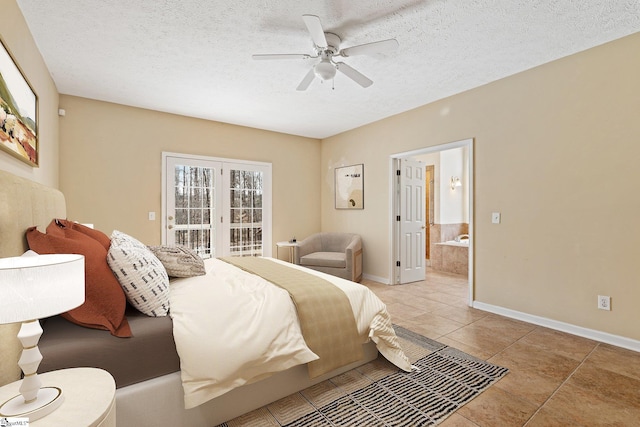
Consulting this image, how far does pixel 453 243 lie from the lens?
5.73 metres

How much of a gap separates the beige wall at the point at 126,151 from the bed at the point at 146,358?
235 centimetres

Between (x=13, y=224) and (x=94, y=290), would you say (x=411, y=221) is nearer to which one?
(x=94, y=290)

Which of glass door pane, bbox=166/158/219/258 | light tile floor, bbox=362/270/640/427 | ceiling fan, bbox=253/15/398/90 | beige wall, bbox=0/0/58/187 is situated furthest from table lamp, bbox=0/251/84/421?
glass door pane, bbox=166/158/219/258

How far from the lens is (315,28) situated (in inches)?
79.1

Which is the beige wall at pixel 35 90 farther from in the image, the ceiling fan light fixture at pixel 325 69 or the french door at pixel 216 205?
the ceiling fan light fixture at pixel 325 69

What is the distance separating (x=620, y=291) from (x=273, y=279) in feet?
9.74

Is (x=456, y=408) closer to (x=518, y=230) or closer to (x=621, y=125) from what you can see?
(x=518, y=230)

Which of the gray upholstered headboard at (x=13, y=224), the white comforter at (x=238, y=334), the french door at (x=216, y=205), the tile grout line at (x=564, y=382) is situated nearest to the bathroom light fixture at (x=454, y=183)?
the french door at (x=216, y=205)

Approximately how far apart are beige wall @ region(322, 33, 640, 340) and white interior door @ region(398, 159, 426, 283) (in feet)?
3.18

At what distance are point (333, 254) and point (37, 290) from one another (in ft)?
13.6

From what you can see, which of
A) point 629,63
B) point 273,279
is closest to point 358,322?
point 273,279

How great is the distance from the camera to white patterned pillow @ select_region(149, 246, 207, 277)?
7.43ft

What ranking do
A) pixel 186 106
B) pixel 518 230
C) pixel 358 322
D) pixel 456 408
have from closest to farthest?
pixel 456 408
pixel 358 322
pixel 518 230
pixel 186 106

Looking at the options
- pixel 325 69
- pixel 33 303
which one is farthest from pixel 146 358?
pixel 325 69
